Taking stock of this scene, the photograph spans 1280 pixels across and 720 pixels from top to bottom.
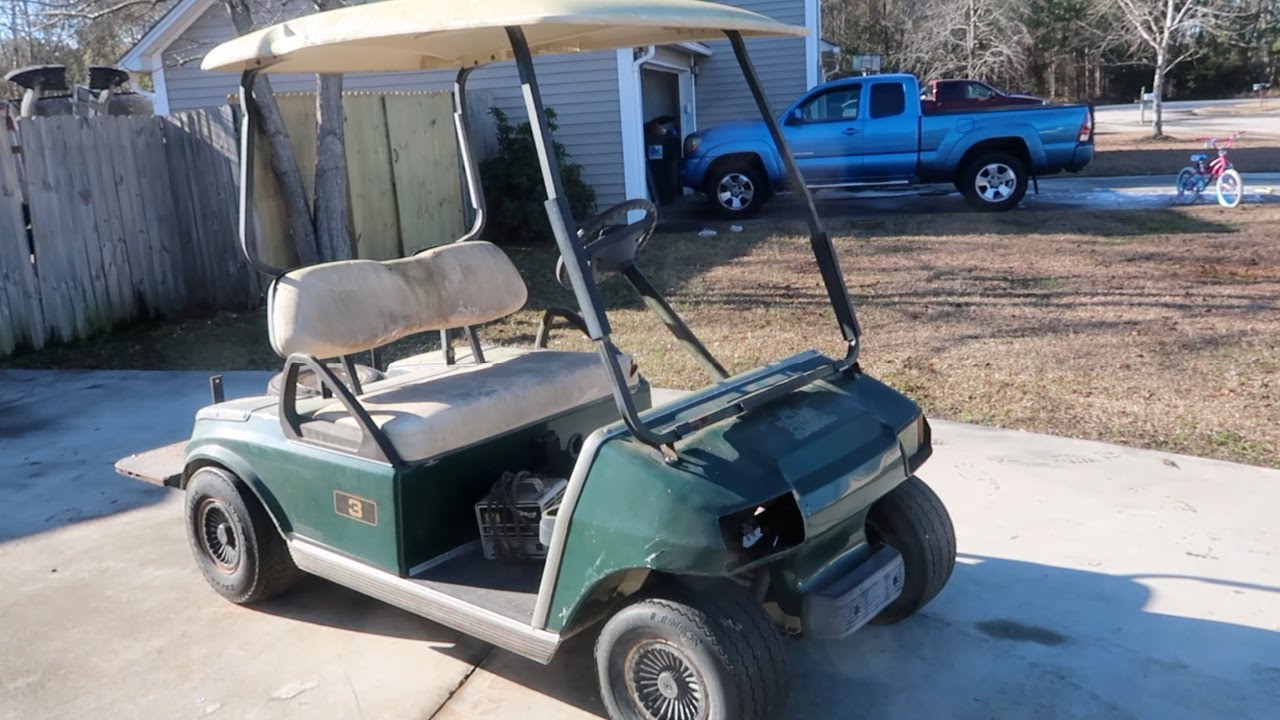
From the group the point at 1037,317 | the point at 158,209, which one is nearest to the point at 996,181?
the point at 1037,317

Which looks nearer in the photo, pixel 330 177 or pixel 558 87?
pixel 330 177

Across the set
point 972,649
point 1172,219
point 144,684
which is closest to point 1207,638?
point 972,649

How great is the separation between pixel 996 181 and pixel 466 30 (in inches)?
438

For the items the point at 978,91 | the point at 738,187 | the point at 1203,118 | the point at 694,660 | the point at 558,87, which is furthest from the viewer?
the point at 1203,118

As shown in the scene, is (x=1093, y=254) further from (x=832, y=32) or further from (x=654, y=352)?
(x=832, y=32)

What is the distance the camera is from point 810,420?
3.02 m

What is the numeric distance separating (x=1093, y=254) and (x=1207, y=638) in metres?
7.29

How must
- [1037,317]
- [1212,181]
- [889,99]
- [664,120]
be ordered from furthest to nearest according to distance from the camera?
[664,120] → [889,99] → [1212,181] → [1037,317]

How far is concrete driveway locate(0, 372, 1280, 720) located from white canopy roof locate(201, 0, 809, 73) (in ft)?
6.24

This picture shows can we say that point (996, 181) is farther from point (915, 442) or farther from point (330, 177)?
point (915, 442)

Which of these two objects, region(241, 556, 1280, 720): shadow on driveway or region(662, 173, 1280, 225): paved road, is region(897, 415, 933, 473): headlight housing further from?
region(662, 173, 1280, 225): paved road

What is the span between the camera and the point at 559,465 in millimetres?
3670

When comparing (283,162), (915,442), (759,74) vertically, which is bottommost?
(915,442)

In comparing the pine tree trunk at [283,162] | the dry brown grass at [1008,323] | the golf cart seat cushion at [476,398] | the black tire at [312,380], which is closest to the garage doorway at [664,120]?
the dry brown grass at [1008,323]
